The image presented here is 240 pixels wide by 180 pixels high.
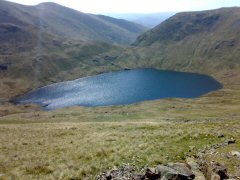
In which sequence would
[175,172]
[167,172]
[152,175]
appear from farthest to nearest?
[152,175], [167,172], [175,172]

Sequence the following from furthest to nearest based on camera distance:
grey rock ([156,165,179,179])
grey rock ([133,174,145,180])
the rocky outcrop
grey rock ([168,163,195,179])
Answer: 1. grey rock ([133,174,145,180])
2. grey rock ([168,163,195,179])
3. the rocky outcrop
4. grey rock ([156,165,179,179])

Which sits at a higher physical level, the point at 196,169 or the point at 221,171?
the point at 221,171

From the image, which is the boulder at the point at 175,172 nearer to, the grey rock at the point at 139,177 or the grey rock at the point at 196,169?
the grey rock at the point at 196,169

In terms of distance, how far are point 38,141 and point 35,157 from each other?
9218 millimetres

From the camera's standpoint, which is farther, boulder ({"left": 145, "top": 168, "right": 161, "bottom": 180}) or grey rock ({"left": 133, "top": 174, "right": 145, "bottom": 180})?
grey rock ({"left": 133, "top": 174, "right": 145, "bottom": 180})

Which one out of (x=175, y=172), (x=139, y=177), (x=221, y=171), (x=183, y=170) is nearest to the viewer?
(x=221, y=171)

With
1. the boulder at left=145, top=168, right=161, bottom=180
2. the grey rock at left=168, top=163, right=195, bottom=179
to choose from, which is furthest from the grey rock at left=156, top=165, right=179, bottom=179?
the grey rock at left=168, top=163, right=195, bottom=179

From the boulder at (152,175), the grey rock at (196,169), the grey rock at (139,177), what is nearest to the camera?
the grey rock at (196,169)

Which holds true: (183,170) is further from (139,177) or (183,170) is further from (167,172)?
(139,177)

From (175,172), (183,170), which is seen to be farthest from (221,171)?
(175,172)

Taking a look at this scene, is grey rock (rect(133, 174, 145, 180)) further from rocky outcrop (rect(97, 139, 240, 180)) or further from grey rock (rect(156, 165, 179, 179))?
grey rock (rect(156, 165, 179, 179))

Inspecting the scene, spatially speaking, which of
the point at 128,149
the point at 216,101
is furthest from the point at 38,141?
the point at 216,101

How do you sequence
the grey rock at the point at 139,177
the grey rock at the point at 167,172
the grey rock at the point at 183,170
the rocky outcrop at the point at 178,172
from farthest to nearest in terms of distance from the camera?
the grey rock at the point at 139,177, the grey rock at the point at 183,170, the rocky outcrop at the point at 178,172, the grey rock at the point at 167,172

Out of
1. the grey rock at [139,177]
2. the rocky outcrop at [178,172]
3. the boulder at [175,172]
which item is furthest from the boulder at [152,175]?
the grey rock at [139,177]
